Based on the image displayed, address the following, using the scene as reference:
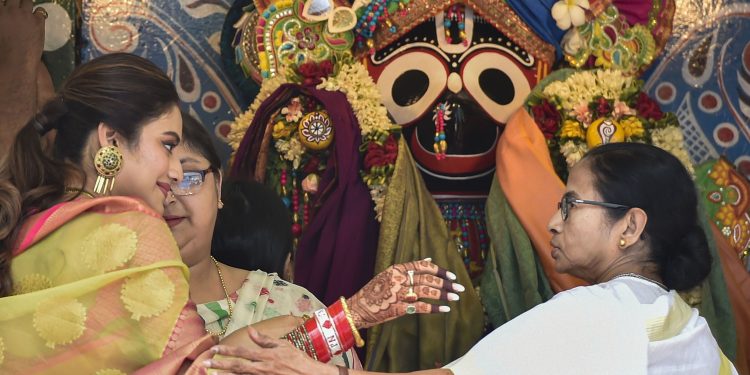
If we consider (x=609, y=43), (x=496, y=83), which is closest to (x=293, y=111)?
(x=496, y=83)

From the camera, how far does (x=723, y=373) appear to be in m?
2.58

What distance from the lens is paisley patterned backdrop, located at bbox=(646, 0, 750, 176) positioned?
4762 millimetres

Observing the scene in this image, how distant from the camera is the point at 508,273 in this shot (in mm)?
3873

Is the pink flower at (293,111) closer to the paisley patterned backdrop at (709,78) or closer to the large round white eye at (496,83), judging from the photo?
the large round white eye at (496,83)

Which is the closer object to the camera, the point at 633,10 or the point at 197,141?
the point at 197,141

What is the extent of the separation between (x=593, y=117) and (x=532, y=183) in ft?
1.18

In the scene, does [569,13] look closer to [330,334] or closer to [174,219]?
[174,219]

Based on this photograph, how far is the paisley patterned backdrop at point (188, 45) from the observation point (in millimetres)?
4613

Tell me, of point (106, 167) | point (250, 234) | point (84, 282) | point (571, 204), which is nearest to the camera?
point (84, 282)

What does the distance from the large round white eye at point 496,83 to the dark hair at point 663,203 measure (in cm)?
143

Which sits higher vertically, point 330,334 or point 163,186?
point 163,186

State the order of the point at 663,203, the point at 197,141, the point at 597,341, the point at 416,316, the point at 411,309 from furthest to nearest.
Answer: the point at 416,316 < the point at 197,141 < the point at 663,203 < the point at 411,309 < the point at 597,341

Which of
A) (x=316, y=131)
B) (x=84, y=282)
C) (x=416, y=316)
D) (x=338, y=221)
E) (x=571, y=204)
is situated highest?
(x=84, y=282)

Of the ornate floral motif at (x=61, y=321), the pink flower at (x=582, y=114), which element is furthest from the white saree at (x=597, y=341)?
the pink flower at (x=582, y=114)
